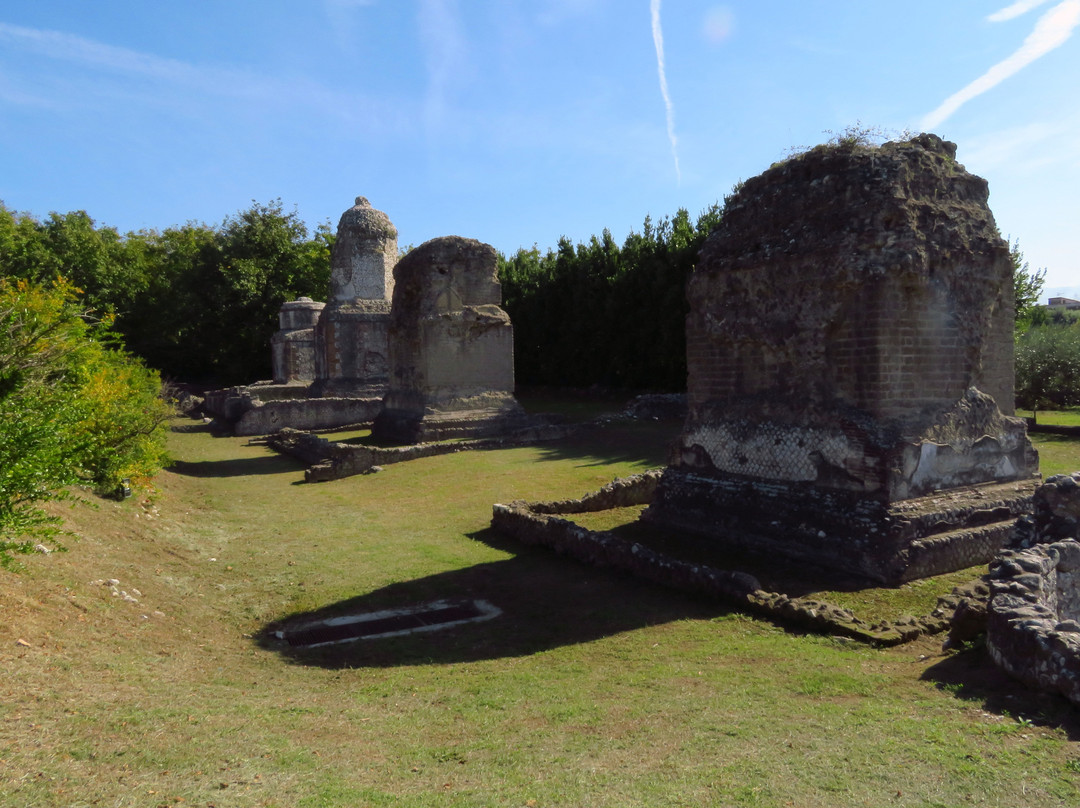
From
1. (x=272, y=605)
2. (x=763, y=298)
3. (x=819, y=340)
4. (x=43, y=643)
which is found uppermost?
(x=763, y=298)

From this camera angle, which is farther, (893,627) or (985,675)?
(893,627)

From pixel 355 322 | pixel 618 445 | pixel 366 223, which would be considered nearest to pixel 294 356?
pixel 355 322

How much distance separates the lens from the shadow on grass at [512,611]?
222 inches

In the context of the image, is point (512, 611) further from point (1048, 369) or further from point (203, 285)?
point (203, 285)

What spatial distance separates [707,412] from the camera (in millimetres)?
8906

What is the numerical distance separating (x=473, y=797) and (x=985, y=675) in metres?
3.04

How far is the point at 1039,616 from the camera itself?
13.9 ft

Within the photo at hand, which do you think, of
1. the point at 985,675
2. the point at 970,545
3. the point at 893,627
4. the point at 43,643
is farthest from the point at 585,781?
the point at 970,545

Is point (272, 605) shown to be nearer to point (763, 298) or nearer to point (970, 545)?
point (763, 298)

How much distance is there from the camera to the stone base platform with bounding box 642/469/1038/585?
6703 millimetres

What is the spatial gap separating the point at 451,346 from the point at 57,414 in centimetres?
1227

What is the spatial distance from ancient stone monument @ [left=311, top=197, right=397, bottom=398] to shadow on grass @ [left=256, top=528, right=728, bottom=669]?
16.3 m

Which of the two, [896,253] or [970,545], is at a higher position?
[896,253]

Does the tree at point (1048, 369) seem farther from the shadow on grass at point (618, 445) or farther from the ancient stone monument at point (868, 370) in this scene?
the ancient stone monument at point (868, 370)
